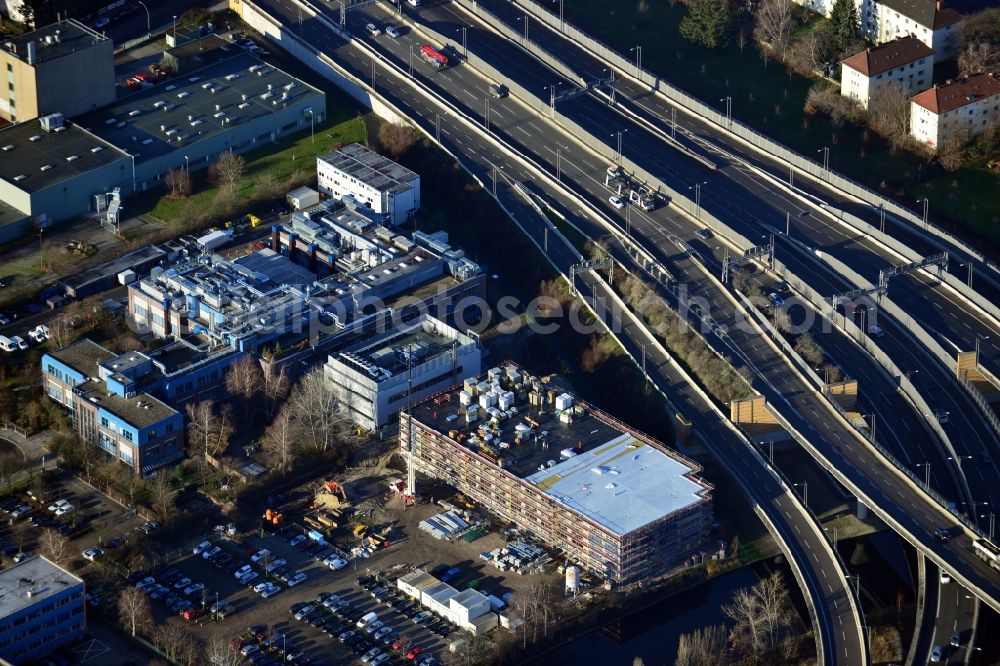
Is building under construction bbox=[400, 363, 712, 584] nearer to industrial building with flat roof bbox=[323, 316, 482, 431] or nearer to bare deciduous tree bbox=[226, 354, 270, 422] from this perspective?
industrial building with flat roof bbox=[323, 316, 482, 431]

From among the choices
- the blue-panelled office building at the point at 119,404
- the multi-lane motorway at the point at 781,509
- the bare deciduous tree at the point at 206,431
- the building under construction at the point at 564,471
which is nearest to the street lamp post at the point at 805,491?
the multi-lane motorway at the point at 781,509

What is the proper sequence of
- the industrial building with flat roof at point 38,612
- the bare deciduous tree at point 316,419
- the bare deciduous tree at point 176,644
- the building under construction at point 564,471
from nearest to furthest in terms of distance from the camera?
the industrial building with flat roof at point 38,612
the bare deciduous tree at point 176,644
the building under construction at point 564,471
the bare deciduous tree at point 316,419

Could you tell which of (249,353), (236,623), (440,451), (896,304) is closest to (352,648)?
(236,623)

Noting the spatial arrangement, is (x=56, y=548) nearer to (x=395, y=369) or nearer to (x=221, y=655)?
(x=221, y=655)

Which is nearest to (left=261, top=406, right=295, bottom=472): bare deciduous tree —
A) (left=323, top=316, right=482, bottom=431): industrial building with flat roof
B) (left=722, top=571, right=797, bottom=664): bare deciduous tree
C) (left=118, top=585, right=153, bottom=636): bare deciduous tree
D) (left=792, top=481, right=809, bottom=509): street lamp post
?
(left=323, top=316, right=482, bottom=431): industrial building with flat roof

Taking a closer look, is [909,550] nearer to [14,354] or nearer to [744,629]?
[744,629]

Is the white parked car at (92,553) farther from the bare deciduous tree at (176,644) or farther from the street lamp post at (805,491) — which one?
the street lamp post at (805,491)

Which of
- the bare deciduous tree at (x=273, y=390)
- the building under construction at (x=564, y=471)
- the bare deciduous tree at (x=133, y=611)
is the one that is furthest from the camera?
the bare deciduous tree at (x=273, y=390)
